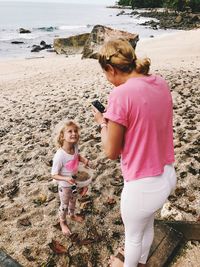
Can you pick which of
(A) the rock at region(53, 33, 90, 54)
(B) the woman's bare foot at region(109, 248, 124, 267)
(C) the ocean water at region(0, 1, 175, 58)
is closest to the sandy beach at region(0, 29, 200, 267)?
(B) the woman's bare foot at region(109, 248, 124, 267)

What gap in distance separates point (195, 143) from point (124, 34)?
17.2 m

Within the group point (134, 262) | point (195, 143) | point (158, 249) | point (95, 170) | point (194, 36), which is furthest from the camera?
point (194, 36)

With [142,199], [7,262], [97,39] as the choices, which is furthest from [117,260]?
[97,39]

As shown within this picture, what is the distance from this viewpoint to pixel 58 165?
127 inches

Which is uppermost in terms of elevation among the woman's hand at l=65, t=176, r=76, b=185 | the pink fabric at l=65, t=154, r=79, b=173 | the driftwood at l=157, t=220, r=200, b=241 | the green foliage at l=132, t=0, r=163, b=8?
the pink fabric at l=65, t=154, r=79, b=173

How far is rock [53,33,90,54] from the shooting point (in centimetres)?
2491

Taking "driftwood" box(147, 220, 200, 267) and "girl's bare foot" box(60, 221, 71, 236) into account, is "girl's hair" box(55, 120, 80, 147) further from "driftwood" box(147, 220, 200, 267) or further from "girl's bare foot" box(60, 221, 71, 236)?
"driftwood" box(147, 220, 200, 267)

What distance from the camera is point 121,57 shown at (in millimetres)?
1947

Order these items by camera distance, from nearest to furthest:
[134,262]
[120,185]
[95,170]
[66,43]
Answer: [134,262], [120,185], [95,170], [66,43]

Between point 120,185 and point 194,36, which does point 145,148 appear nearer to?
point 120,185

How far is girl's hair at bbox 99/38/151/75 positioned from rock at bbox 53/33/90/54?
77.5 ft

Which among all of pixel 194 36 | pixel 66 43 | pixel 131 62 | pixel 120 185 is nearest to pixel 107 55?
pixel 131 62

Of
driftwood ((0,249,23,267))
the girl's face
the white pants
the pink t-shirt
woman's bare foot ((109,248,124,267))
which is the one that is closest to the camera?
the pink t-shirt

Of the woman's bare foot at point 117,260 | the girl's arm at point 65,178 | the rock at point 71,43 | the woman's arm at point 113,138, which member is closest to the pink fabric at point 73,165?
the girl's arm at point 65,178
